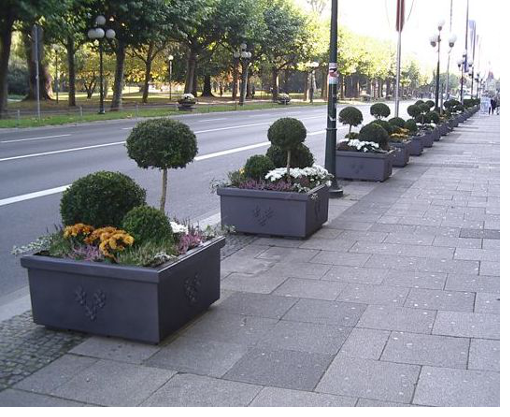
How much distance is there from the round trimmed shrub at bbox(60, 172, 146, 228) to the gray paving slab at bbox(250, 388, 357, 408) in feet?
6.86

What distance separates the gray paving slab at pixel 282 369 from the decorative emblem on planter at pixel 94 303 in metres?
1.17

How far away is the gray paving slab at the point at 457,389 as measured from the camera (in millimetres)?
3900

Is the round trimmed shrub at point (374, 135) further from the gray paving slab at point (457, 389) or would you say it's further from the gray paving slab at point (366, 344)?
the gray paving slab at point (457, 389)

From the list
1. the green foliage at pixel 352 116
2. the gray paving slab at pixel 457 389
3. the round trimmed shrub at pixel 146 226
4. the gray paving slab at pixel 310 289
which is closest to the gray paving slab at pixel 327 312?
the gray paving slab at pixel 310 289

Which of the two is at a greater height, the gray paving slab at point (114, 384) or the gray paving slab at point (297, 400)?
the gray paving slab at point (114, 384)

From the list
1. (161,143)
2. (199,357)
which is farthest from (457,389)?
(161,143)

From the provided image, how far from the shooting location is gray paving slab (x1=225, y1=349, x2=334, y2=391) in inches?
164

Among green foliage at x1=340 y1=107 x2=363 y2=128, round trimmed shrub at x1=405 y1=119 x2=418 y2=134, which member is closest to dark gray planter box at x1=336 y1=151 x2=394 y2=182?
green foliage at x1=340 y1=107 x2=363 y2=128

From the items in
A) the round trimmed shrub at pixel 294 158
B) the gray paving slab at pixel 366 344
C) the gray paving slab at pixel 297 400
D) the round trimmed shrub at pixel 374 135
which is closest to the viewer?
the gray paving slab at pixel 297 400

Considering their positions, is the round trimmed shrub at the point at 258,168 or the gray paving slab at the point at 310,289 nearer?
the gray paving slab at the point at 310,289

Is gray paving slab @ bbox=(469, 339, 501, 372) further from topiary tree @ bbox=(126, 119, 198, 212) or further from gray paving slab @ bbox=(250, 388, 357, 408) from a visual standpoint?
topiary tree @ bbox=(126, 119, 198, 212)

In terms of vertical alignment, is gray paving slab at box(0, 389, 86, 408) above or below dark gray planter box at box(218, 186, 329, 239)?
below

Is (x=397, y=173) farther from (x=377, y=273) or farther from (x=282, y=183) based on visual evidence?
(x=377, y=273)

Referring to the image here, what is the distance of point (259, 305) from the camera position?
18.8 ft
